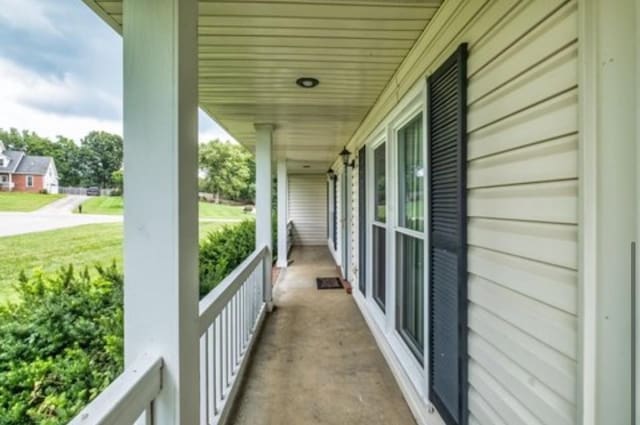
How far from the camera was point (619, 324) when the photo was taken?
88cm

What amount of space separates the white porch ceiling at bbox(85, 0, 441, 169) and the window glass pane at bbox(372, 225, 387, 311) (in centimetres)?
139

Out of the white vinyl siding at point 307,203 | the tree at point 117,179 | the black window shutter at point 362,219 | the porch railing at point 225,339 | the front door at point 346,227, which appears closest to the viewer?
the tree at point 117,179

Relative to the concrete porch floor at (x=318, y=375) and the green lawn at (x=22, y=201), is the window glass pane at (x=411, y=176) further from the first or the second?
the green lawn at (x=22, y=201)

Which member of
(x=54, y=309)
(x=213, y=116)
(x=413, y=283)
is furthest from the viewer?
(x=213, y=116)

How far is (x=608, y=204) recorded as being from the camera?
0.90 m

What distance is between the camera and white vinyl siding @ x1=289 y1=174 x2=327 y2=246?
1196 centimetres

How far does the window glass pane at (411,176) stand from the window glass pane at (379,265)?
32.5 inches

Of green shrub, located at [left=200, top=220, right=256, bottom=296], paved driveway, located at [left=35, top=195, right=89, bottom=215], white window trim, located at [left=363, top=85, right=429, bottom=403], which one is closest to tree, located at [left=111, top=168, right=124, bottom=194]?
paved driveway, located at [left=35, top=195, right=89, bottom=215]

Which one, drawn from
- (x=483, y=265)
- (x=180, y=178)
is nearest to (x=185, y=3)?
(x=180, y=178)

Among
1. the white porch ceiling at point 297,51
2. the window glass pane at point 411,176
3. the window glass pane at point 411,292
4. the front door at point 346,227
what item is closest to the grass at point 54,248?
the white porch ceiling at point 297,51

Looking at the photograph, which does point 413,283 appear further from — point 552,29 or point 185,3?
point 185,3

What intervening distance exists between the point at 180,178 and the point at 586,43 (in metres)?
1.25

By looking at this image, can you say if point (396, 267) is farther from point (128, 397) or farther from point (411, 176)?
point (128, 397)

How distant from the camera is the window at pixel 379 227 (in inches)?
150
